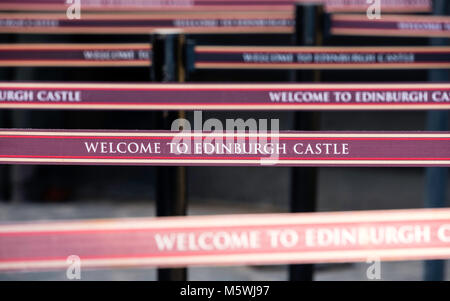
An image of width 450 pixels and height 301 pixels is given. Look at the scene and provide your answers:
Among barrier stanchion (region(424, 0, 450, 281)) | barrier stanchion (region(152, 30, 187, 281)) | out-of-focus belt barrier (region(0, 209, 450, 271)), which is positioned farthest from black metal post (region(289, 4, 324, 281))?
out-of-focus belt barrier (region(0, 209, 450, 271))

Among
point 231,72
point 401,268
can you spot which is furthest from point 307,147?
point 231,72

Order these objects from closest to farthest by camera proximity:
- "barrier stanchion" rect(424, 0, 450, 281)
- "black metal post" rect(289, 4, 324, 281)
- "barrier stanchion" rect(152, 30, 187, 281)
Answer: "barrier stanchion" rect(152, 30, 187, 281), "black metal post" rect(289, 4, 324, 281), "barrier stanchion" rect(424, 0, 450, 281)

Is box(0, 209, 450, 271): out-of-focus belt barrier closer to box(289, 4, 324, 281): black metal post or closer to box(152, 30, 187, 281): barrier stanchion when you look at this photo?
box(152, 30, 187, 281): barrier stanchion

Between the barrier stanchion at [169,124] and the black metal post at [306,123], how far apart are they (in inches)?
42.7

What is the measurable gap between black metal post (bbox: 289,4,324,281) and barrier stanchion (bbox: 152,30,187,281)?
3.56 feet

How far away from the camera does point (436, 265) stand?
4258 mm

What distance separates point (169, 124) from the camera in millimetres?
3145

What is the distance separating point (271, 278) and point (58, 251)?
3458 mm

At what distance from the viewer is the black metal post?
4.07 meters

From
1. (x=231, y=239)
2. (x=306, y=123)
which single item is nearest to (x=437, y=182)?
(x=306, y=123)

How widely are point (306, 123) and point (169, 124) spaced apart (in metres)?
1.15

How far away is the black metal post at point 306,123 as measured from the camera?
13.4 ft

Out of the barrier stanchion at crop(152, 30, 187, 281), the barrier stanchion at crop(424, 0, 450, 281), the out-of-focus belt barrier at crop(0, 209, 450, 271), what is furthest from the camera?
the barrier stanchion at crop(424, 0, 450, 281)

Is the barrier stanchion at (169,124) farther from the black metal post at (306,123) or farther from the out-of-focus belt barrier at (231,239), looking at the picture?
the black metal post at (306,123)
